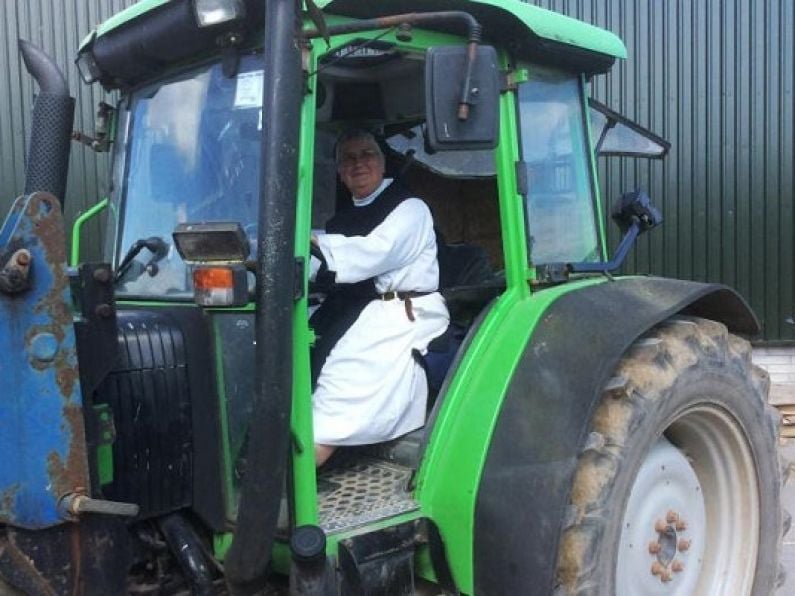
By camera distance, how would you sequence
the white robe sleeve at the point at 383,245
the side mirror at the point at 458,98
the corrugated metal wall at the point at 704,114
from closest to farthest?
Result: the side mirror at the point at 458,98, the white robe sleeve at the point at 383,245, the corrugated metal wall at the point at 704,114

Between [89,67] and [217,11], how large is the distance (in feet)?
2.68

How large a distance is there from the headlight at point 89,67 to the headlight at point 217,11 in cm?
72

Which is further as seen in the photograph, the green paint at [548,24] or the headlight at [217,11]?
the green paint at [548,24]

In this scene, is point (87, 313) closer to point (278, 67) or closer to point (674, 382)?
point (278, 67)

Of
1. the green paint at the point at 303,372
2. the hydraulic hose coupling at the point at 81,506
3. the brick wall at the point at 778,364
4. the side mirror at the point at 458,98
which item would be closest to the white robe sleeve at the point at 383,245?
the green paint at the point at 303,372

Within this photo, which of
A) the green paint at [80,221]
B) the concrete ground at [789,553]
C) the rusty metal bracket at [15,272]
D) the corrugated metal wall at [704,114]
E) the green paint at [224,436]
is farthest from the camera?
the corrugated metal wall at [704,114]

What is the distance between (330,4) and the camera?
244 cm

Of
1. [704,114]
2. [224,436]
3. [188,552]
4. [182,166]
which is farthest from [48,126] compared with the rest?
[704,114]

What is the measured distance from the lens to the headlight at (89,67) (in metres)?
2.96

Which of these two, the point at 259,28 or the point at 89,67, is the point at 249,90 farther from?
the point at 89,67

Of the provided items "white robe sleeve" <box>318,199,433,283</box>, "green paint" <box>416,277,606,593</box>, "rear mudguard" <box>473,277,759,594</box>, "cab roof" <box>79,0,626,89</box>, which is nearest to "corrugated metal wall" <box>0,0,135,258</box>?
"cab roof" <box>79,0,626,89</box>

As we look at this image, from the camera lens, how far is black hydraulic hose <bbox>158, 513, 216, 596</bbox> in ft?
7.71

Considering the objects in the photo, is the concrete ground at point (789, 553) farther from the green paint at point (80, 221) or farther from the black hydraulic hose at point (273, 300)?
the green paint at point (80, 221)

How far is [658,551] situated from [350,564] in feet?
3.99
